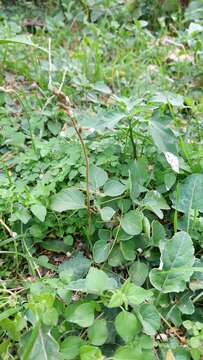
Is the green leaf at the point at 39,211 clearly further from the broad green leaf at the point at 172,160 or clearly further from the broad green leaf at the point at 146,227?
the broad green leaf at the point at 172,160

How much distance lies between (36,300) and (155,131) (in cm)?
71

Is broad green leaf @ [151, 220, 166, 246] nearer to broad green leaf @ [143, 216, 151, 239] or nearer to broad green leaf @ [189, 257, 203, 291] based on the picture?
broad green leaf @ [143, 216, 151, 239]

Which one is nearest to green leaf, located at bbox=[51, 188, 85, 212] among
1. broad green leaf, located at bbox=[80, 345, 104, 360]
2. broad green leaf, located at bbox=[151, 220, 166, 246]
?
broad green leaf, located at bbox=[151, 220, 166, 246]

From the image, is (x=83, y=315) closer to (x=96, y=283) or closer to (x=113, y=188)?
(x=96, y=283)

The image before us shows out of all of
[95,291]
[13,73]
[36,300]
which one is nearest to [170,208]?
[95,291]

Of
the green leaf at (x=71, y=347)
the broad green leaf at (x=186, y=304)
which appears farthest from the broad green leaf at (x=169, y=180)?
the green leaf at (x=71, y=347)

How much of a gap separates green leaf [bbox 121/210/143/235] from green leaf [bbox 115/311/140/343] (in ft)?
1.02

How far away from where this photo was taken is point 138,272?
1.52 m

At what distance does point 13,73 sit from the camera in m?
2.53

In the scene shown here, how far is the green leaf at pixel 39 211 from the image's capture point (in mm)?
1532

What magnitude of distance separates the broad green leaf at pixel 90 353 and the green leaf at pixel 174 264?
0.93 feet

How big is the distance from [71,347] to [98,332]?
0.27 ft

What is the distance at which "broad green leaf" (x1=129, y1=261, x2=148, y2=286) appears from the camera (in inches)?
59.3

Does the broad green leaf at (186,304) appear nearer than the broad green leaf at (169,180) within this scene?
Yes
